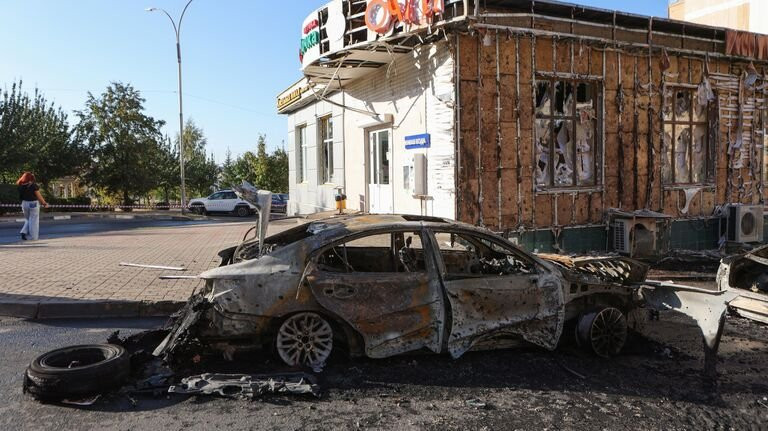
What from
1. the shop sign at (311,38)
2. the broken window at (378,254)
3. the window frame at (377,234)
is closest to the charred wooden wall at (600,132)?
the shop sign at (311,38)

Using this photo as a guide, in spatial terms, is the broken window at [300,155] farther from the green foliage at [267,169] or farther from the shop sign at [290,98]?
the green foliage at [267,169]

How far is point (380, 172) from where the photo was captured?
45.5 feet

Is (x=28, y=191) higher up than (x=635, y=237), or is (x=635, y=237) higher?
(x=28, y=191)

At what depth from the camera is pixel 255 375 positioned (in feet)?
15.1

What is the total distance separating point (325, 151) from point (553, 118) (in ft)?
28.9

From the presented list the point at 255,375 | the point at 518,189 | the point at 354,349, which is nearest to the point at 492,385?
the point at 354,349

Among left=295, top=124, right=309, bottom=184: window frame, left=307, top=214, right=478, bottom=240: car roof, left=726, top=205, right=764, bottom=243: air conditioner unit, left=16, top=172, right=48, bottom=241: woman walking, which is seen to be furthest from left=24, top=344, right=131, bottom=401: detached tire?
left=295, top=124, right=309, bottom=184: window frame

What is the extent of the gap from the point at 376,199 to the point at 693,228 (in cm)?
745

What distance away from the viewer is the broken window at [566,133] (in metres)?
11.6

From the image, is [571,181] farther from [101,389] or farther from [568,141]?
[101,389]

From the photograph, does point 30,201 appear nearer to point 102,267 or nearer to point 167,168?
point 102,267

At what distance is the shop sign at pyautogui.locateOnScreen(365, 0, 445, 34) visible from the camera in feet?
32.3

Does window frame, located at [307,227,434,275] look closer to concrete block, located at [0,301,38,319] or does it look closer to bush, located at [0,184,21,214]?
concrete block, located at [0,301,38,319]

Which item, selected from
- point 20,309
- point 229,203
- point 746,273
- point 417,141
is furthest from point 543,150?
point 229,203
